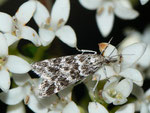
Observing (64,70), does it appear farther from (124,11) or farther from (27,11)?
(124,11)

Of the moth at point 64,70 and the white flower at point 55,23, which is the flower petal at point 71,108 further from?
the white flower at point 55,23

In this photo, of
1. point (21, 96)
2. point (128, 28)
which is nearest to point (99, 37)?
point (128, 28)

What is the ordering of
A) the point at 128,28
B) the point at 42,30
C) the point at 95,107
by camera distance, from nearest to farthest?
the point at 95,107 < the point at 42,30 < the point at 128,28

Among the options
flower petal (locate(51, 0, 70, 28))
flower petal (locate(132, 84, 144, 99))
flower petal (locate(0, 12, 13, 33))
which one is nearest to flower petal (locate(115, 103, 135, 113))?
flower petal (locate(132, 84, 144, 99))

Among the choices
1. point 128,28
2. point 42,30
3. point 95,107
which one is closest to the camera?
point 95,107

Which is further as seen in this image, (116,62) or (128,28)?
(128,28)

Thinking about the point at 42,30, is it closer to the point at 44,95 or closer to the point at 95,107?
the point at 44,95

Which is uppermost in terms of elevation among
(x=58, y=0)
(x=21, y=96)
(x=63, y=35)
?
(x=58, y=0)
